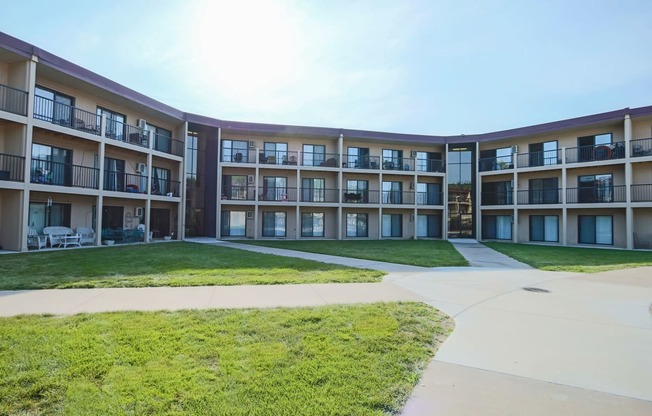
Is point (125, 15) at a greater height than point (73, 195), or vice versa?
point (125, 15)

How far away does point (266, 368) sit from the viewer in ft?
11.7

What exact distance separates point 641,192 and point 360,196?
17313 millimetres

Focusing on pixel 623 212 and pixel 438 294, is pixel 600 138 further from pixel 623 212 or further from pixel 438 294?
pixel 438 294

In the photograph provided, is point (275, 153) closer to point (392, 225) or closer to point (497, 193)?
point (392, 225)

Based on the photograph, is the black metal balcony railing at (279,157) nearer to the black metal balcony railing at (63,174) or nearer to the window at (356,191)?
the window at (356,191)

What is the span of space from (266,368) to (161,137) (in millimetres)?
21888

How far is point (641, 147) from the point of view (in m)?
21.0

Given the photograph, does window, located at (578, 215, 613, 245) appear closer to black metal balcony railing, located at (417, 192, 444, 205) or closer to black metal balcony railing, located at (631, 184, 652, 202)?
black metal balcony railing, located at (631, 184, 652, 202)

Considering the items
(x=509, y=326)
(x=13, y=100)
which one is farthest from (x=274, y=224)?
(x=509, y=326)

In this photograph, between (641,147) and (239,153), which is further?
(239,153)

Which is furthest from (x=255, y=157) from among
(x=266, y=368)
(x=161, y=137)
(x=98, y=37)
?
(x=266, y=368)

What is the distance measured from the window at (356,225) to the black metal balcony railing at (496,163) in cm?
992

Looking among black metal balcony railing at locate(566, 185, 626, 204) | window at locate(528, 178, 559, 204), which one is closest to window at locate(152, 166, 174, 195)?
window at locate(528, 178, 559, 204)

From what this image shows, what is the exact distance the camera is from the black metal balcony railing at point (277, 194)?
25.9 meters
